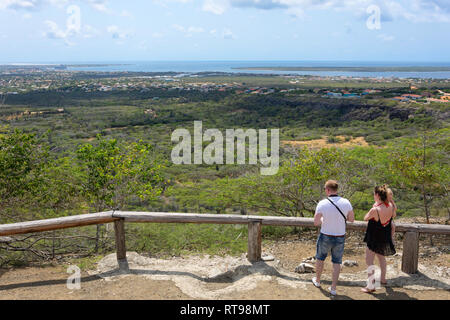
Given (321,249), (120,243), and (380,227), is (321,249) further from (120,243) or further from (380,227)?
(120,243)

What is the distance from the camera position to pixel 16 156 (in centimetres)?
765

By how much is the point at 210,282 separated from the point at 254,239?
90cm

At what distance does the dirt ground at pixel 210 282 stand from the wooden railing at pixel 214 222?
0.24 meters

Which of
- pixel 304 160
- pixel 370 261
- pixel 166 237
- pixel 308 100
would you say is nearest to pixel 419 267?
pixel 370 261

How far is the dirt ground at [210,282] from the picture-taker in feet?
14.0

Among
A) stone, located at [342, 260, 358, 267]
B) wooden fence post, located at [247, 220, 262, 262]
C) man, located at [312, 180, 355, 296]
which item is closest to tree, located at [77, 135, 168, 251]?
wooden fence post, located at [247, 220, 262, 262]

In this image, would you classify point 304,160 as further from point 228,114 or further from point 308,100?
point 308,100

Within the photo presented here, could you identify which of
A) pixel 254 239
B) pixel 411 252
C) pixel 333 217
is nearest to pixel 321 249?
pixel 333 217

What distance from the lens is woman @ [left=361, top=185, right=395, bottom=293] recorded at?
13.5 ft

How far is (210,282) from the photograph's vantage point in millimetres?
4816

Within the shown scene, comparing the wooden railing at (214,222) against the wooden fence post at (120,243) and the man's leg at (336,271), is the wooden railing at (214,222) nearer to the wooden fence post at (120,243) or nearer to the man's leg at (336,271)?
the wooden fence post at (120,243)

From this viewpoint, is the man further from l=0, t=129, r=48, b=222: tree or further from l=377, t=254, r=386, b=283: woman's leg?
l=0, t=129, r=48, b=222: tree

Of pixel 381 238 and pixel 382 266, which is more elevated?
pixel 381 238

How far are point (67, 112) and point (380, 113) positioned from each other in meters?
46.6
